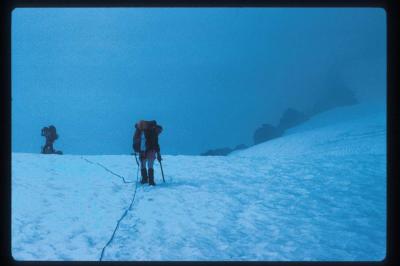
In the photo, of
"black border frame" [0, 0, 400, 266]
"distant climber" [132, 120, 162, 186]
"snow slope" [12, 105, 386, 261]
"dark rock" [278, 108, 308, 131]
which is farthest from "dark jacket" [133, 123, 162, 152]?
"dark rock" [278, 108, 308, 131]

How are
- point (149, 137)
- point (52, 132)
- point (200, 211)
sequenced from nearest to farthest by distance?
1. point (200, 211)
2. point (149, 137)
3. point (52, 132)

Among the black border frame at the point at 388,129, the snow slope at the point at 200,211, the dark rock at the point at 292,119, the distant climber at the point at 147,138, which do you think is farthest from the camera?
the dark rock at the point at 292,119

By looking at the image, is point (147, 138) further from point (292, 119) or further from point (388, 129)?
point (292, 119)

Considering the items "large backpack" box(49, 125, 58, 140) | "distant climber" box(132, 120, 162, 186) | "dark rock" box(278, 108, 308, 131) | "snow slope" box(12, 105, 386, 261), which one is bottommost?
"snow slope" box(12, 105, 386, 261)

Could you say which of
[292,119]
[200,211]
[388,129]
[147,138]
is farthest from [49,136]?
[292,119]

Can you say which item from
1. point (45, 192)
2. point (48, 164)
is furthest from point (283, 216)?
point (48, 164)

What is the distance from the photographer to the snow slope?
4508mm

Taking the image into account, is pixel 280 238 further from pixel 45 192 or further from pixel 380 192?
pixel 45 192

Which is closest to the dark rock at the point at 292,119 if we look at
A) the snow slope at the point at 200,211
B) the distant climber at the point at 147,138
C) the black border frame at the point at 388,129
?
the snow slope at the point at 200,211

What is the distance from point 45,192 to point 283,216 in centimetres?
408

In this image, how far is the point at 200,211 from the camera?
19.1ft

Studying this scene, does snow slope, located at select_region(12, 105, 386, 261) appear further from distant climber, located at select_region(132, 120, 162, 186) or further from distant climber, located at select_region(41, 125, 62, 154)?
distant climber, located at select_region(41, 125, 62, 154)

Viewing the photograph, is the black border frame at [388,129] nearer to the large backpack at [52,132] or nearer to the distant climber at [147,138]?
the distant climber at [147,138]

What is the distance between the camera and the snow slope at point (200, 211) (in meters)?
4.51
